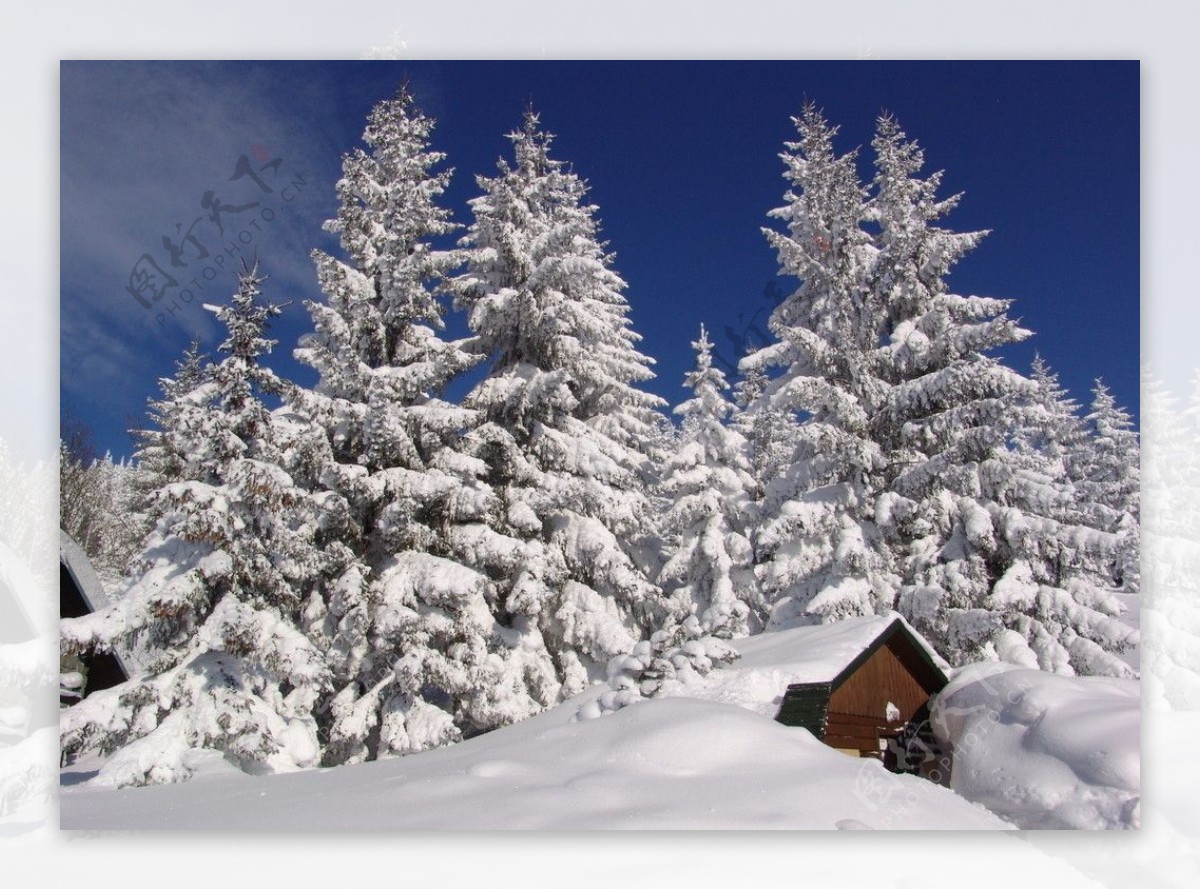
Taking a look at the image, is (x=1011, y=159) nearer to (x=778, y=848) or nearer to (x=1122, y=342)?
(x=1122, y=342)

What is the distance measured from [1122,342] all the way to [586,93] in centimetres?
700

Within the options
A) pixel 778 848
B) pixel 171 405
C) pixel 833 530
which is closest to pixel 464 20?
pixel 171 405

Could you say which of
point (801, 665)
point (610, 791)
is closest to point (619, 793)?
point (610, 791)

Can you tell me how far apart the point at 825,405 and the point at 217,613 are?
10.9 m

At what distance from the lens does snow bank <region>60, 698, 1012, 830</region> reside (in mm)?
7387

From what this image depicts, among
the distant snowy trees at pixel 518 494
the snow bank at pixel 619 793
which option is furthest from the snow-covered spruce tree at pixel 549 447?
the snow bank at pixel 619 793

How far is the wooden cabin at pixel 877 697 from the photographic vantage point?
31.8 feet

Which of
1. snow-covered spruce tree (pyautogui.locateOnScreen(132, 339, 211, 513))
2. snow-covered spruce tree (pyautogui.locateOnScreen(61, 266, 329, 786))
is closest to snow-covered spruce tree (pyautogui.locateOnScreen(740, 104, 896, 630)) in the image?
snow-covered spruce tree (pyautogui.locateOnScreen(61, 266, 329, 786))

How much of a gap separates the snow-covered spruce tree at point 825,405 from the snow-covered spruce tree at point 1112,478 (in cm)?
369

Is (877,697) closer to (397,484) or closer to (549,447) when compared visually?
(549,447)

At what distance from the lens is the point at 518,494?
14.4 m

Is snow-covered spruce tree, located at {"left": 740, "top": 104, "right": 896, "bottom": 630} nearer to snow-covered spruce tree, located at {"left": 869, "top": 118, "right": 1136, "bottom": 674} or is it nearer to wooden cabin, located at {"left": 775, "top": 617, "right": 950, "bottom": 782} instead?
snow-covered spruce tree, located at {"left": 869, "top": 118, "right": 1136, "bottom": 674}

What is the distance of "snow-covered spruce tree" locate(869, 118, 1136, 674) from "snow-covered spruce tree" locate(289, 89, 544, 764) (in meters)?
7.32

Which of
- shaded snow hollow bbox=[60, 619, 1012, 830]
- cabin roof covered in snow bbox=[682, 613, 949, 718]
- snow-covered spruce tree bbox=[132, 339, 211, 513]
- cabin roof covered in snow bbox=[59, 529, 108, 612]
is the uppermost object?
snow-covered spruce tree bbox=[132, 339, 211, 513]
